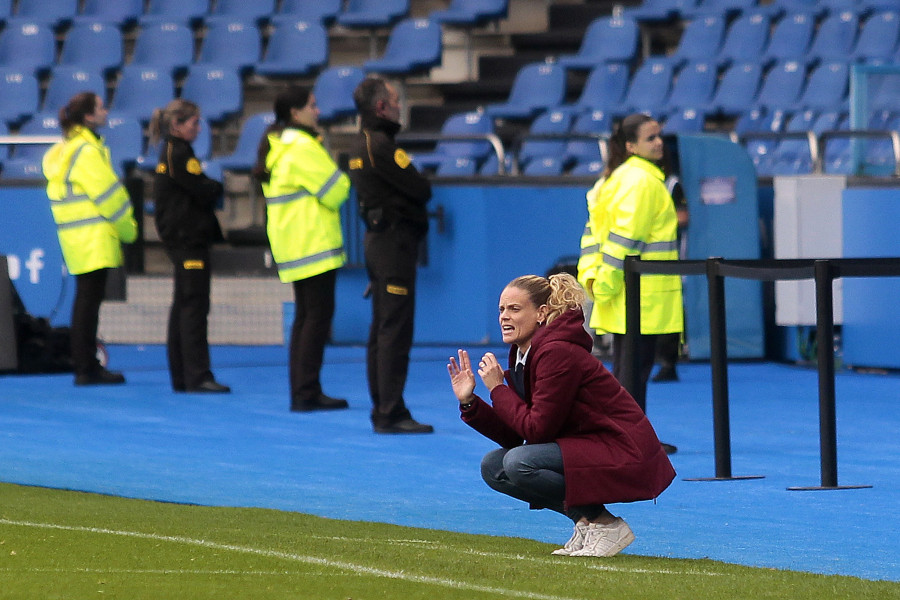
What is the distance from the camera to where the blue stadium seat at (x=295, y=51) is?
19062mm

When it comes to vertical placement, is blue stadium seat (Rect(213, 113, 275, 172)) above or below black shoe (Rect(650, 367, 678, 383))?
above

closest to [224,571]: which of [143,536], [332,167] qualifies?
[143,536]

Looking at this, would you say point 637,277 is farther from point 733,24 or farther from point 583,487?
point 733,24

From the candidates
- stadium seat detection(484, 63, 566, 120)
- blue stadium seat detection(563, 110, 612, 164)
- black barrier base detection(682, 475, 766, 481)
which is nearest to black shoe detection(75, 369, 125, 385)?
black barrier base detection(682, 475, 766, 481)

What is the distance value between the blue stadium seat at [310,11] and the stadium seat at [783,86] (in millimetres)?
5688

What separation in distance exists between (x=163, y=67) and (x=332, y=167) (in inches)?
404

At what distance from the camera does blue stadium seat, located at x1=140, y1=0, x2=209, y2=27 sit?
2045 cm

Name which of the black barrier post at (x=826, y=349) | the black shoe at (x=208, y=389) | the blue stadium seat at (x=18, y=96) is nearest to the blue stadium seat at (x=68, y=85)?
the blue stadium seat at (x=18, y=96)

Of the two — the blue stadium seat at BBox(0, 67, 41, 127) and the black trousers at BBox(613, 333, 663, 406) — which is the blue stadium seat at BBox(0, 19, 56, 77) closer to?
the blue stadium seat at BBox(0, 67, 41, 127)

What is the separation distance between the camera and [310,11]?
2014 centimetres

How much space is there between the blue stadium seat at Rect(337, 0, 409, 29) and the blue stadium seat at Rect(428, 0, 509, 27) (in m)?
0.42

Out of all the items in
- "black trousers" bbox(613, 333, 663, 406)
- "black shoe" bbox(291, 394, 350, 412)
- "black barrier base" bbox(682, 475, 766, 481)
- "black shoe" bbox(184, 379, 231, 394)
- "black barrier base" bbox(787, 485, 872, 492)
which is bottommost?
"black shoe" bbox(184, 379, 231, 394)

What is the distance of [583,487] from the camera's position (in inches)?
204

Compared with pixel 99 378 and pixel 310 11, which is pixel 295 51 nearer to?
pixel 310 11
